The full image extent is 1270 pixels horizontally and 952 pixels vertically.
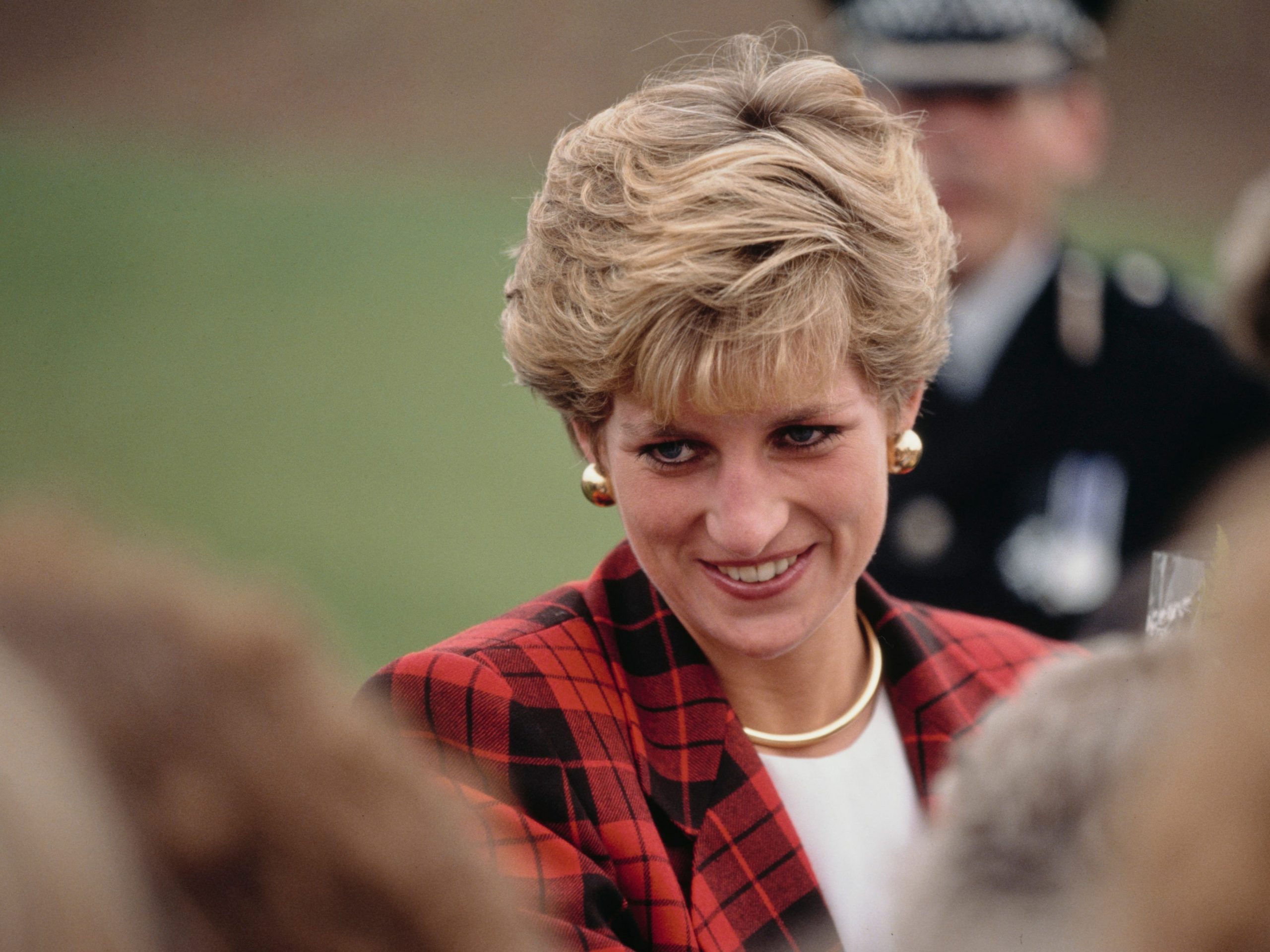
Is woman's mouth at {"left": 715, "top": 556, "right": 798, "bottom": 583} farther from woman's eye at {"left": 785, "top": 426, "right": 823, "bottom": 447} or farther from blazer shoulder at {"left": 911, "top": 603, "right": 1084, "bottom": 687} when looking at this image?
blazer shoulder at {"left": 911, "top": 603, "right": 1084, "bottom": 687}

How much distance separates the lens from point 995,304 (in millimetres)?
3273

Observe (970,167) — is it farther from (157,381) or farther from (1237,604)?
(157,381)

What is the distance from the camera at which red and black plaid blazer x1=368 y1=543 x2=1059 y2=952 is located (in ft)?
5.51

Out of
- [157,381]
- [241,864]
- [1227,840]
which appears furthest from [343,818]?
[157,381]

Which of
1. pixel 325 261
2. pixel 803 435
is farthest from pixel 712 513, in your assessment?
pixel 325 261

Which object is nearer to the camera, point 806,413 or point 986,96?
point 806,413

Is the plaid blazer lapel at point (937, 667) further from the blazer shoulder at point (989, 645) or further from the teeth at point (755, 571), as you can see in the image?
the teeth at point (755, 571)

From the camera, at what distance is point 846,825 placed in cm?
194

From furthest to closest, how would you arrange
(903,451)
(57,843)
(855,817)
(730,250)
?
(903,451), (855,817), (730,250), (57,843)

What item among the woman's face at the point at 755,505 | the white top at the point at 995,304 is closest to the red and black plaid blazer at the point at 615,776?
the woman's face at the point at 755,505

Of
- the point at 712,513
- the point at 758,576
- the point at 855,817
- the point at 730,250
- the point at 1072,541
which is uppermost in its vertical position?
the point at 730,250

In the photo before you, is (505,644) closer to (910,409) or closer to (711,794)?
(711,794)

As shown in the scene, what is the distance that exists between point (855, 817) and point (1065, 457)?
1.44m

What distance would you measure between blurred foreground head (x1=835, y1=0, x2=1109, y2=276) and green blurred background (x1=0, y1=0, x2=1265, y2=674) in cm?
506
